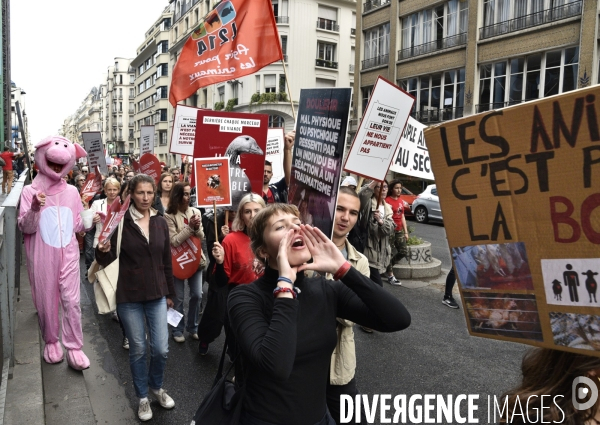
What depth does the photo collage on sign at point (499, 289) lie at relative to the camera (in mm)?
1525

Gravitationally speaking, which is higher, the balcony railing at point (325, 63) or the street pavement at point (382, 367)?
the balcony railing at point (325, 63)

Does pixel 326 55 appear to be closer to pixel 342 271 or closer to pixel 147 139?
pixel 147 139

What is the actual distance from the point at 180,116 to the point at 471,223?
7.50 meters

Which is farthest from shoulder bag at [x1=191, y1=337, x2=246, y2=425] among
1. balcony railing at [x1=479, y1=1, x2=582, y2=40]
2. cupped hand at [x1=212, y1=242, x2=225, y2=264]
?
balcony railing at [x1=479, y1=1, x2=582, y2=40]

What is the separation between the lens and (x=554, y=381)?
1523 millimetres

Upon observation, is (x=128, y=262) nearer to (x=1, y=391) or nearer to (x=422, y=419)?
(x=1, y=391)

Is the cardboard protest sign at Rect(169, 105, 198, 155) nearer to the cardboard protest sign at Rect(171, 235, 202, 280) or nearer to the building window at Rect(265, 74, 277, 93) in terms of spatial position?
the cardboard protest sign at Rect(171, 235, 202, 280)


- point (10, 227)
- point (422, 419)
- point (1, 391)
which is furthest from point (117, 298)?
point (422, 419)

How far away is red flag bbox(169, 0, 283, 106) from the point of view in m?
5.83

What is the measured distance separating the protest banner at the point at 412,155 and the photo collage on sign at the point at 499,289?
3.40 m

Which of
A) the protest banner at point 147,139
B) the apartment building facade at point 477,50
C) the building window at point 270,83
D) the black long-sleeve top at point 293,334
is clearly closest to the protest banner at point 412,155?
the black long-sleeve top at point 293,334

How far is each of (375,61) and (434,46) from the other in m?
5.37

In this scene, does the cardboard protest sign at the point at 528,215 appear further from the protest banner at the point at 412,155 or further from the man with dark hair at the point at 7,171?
the man with dark hair at the point at 7,171

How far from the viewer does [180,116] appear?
27.7 ft
